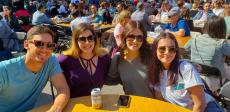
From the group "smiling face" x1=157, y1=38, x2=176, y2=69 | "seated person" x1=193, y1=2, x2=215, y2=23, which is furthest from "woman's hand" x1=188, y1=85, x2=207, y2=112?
"seated person" x1=193, y1=2, x2=215, y2=23

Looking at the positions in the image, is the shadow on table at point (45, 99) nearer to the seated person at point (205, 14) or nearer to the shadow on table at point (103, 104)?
the shadow on table at point (103, 104)

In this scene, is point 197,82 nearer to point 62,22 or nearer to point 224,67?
point 224,67

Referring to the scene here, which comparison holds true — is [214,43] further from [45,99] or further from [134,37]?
[45,99]

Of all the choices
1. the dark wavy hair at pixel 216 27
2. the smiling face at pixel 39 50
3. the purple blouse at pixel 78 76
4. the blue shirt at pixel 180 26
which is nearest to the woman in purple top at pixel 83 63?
the purple blouse at pixel 78 76

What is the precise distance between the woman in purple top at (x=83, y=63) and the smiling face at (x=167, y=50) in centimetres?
59

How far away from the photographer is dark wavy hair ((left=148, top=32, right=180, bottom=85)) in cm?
284

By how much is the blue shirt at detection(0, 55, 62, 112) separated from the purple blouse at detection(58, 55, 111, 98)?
0.68 feet

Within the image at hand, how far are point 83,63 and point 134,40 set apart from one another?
0.52 m

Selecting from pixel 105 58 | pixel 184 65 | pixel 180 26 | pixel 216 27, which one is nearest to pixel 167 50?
pixel 184 65

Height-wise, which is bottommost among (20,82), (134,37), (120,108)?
(120,108)

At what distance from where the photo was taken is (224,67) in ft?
14.7

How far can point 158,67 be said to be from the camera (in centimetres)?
296

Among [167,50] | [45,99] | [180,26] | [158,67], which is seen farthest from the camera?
[180,26]

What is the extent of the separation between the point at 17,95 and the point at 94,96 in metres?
0.62
